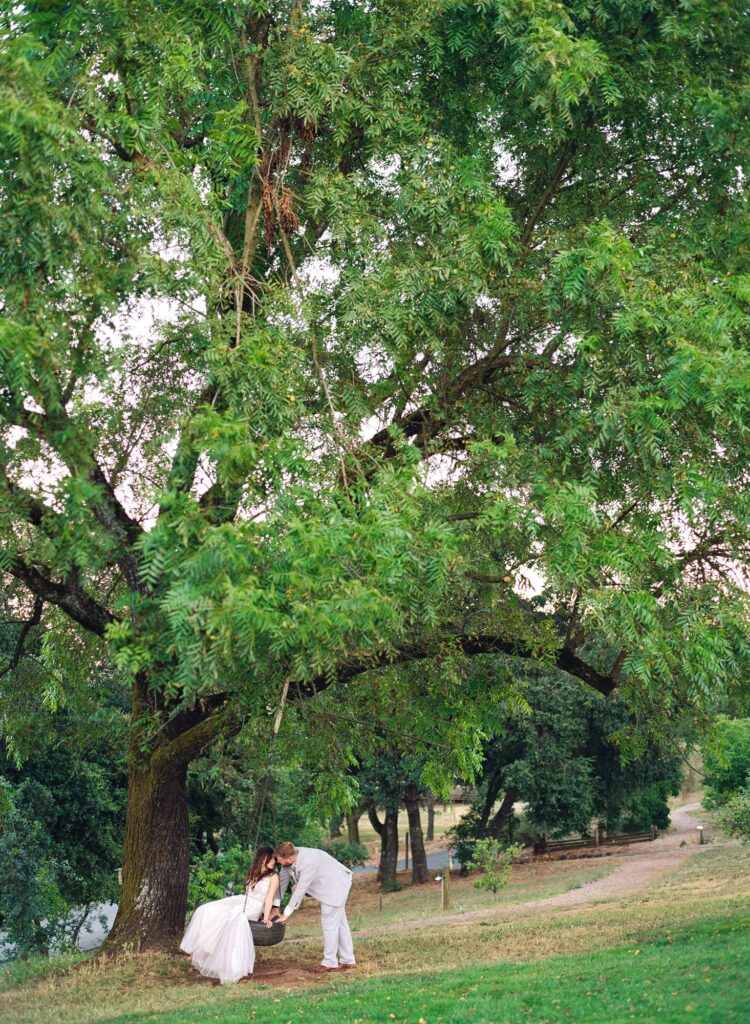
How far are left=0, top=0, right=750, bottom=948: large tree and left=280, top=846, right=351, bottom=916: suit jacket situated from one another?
5.43 ft

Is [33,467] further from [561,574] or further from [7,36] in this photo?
[561,574]

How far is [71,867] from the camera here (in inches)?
1088

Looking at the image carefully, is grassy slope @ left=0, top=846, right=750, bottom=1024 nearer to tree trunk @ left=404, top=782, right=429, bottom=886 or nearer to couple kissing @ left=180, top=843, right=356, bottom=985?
couple kissing @ left=180, top=843, right=356, bottom=985

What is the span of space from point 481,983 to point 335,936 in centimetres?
217

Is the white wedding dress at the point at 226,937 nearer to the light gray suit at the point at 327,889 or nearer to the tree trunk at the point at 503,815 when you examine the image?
the light gray suit at the point at 327,889

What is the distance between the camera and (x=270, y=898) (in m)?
11.2

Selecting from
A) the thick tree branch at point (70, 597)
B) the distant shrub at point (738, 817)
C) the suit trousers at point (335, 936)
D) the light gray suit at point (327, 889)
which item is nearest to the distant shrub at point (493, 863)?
the distant shrub at point (738, 817)

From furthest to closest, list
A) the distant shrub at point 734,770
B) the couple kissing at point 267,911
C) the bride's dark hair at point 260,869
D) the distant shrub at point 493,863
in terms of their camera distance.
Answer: the distant shrub at point 734,770
the distant shrub at point 493,863
the bride's dark hair at point 260,869
the couple kissing at point 267,911

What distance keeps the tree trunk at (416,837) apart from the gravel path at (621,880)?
8169 mm

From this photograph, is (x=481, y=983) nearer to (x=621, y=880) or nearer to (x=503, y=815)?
(x=621, y=880)

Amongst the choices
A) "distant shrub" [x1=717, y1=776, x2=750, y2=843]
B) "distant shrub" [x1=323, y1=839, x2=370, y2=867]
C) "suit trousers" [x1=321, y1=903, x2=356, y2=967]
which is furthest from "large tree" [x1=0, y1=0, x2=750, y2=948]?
"distant shrub" [x1=323, y1=839, x2=370, y2=867]

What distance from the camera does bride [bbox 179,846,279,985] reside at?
11023mm

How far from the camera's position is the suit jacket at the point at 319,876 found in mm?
11258

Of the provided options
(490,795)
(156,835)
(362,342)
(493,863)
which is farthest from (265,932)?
(490,795)
